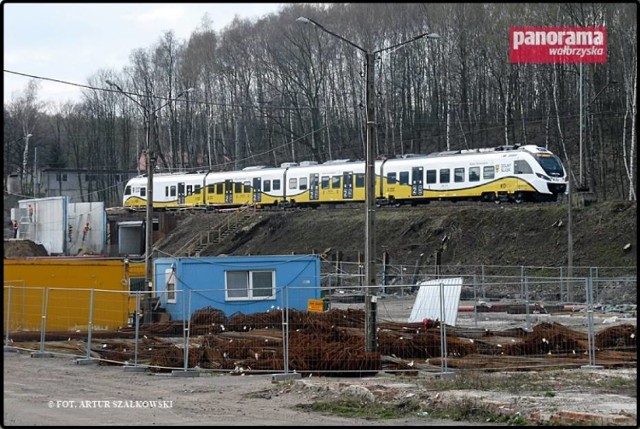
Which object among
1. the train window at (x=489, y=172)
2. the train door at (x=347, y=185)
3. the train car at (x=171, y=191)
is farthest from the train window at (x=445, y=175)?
the train car at (x=171, y=191)

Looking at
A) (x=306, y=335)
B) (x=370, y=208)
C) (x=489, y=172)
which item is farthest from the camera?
(x=489, y=172)

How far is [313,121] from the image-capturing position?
279ft

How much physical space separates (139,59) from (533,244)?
4855 cm

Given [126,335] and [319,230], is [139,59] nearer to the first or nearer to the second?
[319,230]

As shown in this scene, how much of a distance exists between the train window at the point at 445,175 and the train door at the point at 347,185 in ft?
21.1

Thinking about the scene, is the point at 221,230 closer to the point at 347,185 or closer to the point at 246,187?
the point at 246,187

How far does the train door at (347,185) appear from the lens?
60.2 m

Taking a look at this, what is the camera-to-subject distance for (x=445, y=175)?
182 ft

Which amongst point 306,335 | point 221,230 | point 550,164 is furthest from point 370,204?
point 221,230

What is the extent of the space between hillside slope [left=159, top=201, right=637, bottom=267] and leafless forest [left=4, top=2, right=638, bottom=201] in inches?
335

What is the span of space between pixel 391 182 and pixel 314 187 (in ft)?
21.2

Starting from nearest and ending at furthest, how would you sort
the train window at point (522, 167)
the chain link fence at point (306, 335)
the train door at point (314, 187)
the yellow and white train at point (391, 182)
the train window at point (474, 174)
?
the chain link fence at point (306, 335), the train window at point (522, 167), the yellow and white train at point (391, 182), the train window at point (474, 174), the train door at point (314, 187)

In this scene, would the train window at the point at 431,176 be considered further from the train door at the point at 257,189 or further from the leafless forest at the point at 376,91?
the train door at the point at 257,189

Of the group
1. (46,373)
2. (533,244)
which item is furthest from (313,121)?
(46,373)
